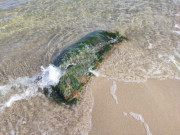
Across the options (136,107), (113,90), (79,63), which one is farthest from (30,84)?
(136,107)

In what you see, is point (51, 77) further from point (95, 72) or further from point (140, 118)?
point (140, 118)

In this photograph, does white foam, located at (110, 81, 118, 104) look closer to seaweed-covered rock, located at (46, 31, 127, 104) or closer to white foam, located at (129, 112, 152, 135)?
white foam, located at (129, 112, 152, 135)

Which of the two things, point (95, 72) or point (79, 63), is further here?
point (95, 72)

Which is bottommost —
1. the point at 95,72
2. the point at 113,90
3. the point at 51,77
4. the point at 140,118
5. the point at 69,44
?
the point at 140,118

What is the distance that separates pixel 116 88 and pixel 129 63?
4.49ft

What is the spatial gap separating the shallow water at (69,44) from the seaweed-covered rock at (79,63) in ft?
1.08

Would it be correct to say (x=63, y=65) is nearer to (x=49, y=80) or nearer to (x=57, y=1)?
(x=49, y=80)

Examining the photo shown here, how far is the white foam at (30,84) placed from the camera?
4.75m

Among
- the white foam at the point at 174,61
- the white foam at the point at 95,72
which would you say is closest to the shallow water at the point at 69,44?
the white foam at the point at 174,61

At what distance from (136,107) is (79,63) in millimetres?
2420

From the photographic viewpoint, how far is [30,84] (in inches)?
201

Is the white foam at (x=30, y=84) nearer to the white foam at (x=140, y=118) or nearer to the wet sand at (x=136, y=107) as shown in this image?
the wet sand at (x=136, y=107)

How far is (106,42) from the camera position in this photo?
6535 millimetres

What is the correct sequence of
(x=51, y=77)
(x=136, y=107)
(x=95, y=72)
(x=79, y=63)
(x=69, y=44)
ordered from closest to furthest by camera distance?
(x=136, y=107) → (x=51, y=77) → (x=79, y=63) → (x=95, y=72) → (x=69, y=44)
